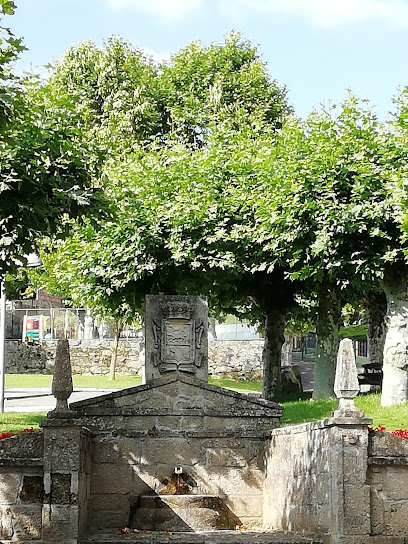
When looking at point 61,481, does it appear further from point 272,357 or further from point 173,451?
point 272,357

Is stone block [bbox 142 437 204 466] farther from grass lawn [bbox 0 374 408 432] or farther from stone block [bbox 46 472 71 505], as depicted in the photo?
grass lawn [bbox 0 374 408 432]

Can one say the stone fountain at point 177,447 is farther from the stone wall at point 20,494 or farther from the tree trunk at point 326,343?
the tree trunk at point 326,343

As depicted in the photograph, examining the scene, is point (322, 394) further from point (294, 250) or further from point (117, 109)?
point (117, 109)

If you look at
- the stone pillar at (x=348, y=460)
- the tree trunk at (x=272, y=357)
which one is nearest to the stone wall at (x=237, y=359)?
the tree trunk at (x=272, y=357)

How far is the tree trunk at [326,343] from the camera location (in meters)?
22.3

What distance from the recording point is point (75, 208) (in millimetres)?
13773

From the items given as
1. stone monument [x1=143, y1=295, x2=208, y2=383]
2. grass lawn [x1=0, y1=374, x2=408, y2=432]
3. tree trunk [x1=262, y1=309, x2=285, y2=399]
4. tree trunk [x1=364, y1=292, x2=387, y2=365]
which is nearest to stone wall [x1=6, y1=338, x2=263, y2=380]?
tree trunk [x1=364, y1=292, x2=387, y2=365]

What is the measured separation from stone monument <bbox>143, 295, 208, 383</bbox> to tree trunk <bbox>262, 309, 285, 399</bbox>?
7.28m

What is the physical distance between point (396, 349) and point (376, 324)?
10.7 m

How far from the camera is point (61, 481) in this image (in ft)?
34.5

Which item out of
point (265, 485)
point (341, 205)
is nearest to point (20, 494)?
point (265, 485)

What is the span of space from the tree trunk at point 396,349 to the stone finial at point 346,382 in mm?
9403

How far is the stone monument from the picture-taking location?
61.3ft

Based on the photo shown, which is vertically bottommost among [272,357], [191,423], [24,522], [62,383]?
[24,522]
